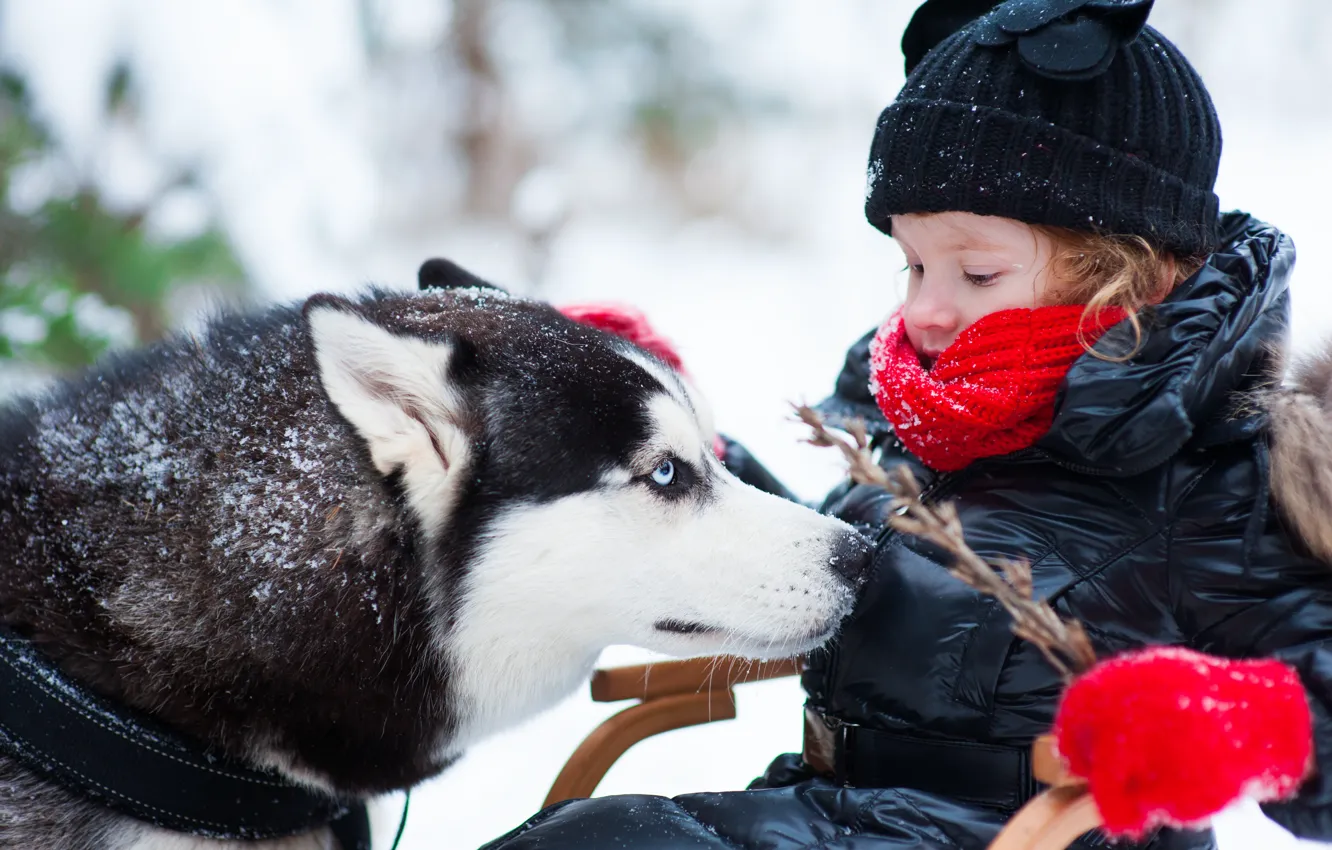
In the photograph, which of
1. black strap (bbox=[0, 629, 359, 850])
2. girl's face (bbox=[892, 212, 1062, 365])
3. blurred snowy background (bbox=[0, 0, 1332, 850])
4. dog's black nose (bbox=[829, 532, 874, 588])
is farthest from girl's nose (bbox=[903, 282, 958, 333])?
blurred snowy background (bbox=[0, 0, 1332, 850])

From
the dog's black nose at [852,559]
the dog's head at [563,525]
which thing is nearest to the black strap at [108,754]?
the dog's head at [563,525]

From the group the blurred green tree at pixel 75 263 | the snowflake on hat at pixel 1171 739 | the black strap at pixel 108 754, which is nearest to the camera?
the snowflake on hat at pixel 1171 739

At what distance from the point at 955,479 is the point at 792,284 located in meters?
6.14

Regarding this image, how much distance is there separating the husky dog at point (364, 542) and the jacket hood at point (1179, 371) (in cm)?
33

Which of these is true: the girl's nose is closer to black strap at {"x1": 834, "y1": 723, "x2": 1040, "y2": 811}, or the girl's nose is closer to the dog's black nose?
the dog's black nose

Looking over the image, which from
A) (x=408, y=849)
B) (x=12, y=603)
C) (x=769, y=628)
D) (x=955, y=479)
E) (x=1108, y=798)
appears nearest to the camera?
(x=1108, y=798)

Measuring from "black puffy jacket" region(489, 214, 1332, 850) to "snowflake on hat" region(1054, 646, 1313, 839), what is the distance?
0.33m

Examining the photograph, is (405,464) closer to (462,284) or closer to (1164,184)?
(462,284)

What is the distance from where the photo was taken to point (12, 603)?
1.32m

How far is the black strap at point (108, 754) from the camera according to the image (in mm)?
1252

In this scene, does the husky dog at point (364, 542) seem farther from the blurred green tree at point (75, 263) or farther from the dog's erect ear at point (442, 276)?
the blurred green tree at point (75, 263)

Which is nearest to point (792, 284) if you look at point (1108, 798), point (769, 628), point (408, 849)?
point (408, 849)

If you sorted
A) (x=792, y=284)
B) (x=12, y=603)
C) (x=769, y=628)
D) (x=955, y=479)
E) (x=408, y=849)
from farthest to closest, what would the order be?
(x=792, y=284) → (x=408, y=849) → (x=955, y=479) → (x=769, y=628) → (x=12, y=603)

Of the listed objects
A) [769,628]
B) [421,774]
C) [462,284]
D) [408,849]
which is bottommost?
[408,849]
